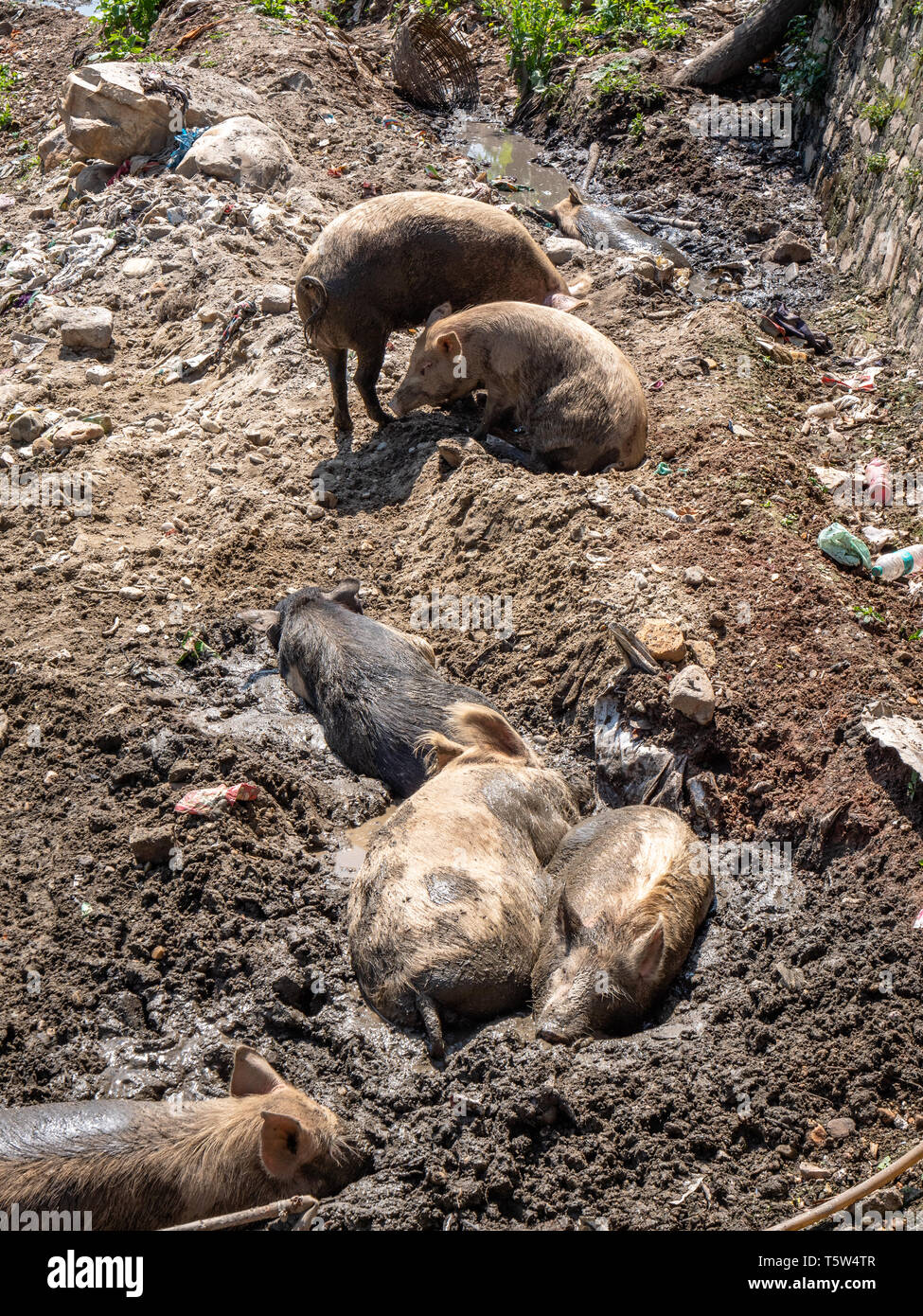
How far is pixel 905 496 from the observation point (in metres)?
6.57

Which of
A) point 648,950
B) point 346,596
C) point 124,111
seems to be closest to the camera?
point 648,950

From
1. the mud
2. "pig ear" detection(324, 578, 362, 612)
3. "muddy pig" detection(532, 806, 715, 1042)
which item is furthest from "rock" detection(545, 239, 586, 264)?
"muddy pig" detection(532, 806, 715, 1042)

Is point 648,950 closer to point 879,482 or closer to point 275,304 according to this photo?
point 879,482

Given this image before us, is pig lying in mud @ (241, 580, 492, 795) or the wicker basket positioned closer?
pig lying in mud @ (241, 580, 492, 795)

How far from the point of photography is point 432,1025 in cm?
370

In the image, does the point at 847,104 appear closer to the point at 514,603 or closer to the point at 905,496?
the point at 905,496

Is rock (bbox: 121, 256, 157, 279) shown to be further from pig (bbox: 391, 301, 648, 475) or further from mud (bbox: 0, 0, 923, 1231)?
pig (bbox: 391, 301, 648, 475)

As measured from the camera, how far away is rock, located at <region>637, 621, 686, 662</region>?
16.4 ft

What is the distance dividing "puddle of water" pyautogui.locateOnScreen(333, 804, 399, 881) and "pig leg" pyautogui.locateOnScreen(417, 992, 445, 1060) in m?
1.02

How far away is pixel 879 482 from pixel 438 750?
11.5ft

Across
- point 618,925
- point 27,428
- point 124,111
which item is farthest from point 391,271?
point 124,111

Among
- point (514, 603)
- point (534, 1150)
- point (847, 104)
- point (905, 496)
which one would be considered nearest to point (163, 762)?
point (514, 603)

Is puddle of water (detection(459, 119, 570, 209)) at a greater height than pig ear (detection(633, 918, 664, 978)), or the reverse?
puddle of water (detection(459, 119, 570, 209))
